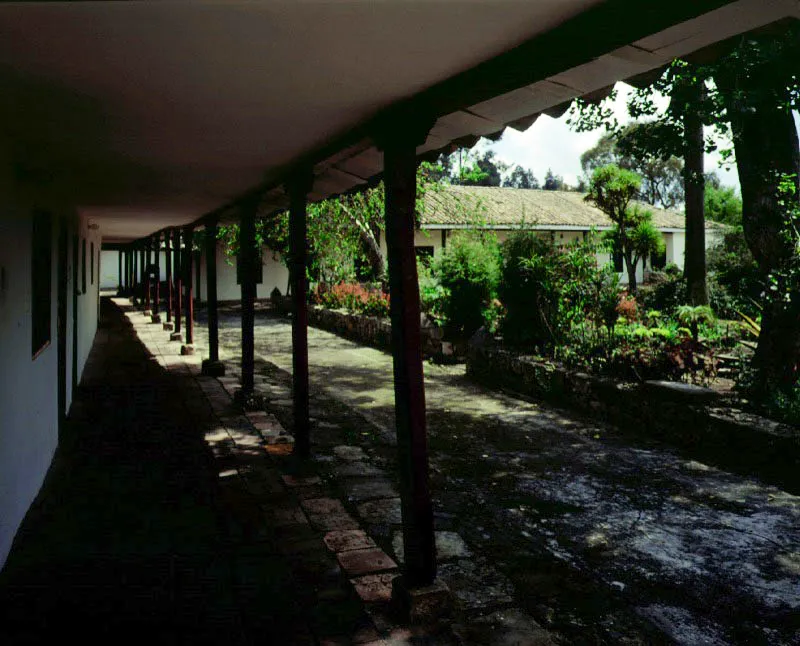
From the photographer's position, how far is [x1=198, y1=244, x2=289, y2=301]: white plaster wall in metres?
26.2

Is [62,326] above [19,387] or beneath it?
above

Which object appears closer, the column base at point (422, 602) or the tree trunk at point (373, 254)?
the column base at point (422, 602)

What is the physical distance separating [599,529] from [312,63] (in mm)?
3479

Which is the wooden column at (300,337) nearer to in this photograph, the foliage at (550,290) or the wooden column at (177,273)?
the foliage at (550,290)

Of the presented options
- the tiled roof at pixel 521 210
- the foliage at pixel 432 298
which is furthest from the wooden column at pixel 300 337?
the tiled roof at pixel 521 210

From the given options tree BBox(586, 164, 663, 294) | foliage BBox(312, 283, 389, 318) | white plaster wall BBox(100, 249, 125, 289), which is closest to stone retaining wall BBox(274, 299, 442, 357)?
foliage BBox(312, 283, 389, 318)

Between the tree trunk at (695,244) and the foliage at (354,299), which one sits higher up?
the tree trunk at (695,244)

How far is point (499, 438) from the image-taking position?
679cm

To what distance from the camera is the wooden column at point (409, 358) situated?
326 cm

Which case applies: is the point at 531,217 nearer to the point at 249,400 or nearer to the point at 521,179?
the point at 249,400

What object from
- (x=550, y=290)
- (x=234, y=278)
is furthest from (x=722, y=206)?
(x=550, y=290)

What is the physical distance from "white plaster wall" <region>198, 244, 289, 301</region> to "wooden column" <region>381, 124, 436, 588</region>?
74.9 ft

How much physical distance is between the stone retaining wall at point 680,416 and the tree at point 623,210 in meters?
13.2

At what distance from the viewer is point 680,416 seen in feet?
21.2
